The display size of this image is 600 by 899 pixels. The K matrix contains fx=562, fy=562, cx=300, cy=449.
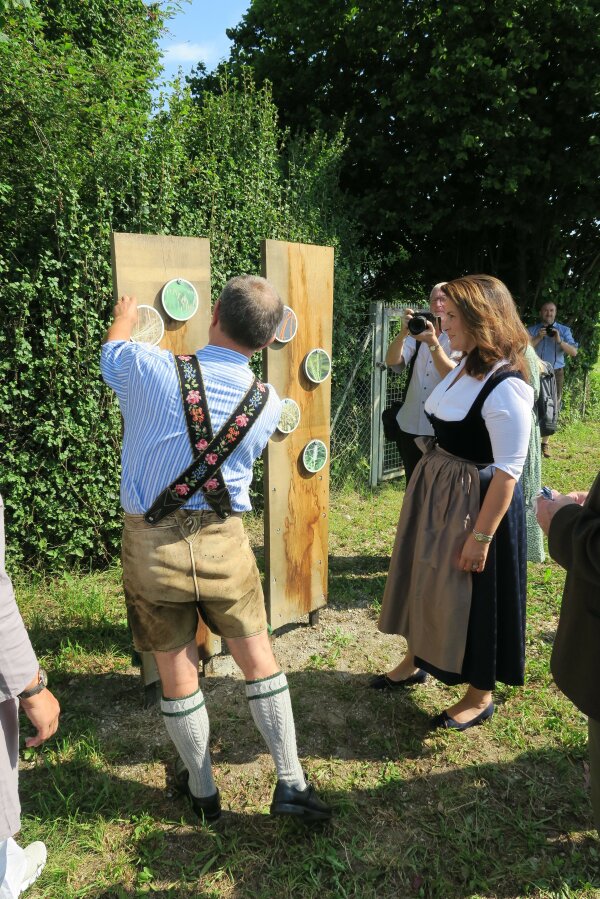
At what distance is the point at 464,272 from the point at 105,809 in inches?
357

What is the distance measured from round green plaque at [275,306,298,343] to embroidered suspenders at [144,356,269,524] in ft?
3.89

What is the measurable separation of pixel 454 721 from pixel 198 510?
5.79 ft

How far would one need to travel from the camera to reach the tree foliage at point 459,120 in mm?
Result: 7055

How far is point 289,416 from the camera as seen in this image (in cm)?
324

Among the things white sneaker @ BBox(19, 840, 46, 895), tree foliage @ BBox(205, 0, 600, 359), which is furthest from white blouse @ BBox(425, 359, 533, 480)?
tree foliage @ BBox(205, 0, 600, 359)

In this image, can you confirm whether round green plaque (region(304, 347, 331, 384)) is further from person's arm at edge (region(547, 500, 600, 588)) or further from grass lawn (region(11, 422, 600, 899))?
person's arm at edge (region(547, 500, 600, 588))

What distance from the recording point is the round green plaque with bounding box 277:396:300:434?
322 cm

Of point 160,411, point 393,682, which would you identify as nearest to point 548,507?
point 160,411

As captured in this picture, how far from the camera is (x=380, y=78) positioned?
810cm

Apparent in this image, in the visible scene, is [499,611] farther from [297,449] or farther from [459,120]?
[459,120]

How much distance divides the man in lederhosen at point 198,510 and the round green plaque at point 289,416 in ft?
3.64

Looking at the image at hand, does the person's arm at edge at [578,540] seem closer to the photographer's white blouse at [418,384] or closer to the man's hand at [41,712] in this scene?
the man's hand at [41,712]

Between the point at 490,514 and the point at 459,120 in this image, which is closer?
the point at 490,514

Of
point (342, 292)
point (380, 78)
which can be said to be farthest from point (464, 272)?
point (342, 292)
